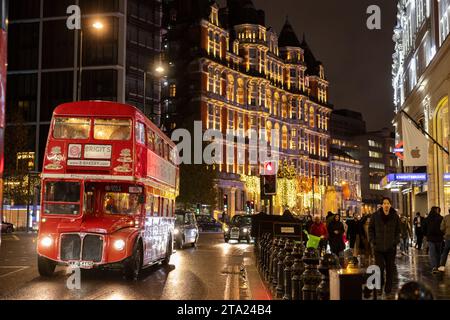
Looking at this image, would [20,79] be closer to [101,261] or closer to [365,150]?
[101,261]

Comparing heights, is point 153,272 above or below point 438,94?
below

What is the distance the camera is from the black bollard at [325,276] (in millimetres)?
8039

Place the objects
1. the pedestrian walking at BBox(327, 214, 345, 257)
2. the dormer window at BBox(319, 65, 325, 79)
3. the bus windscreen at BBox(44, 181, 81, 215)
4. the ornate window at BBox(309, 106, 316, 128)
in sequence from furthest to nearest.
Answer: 1. the dormer window at BBox(319, 65, 325, 79)
2. the ornate window at BBox(309, 106, 316, 128)
3. the pedestrian walking at BBox(327, 214, 345, 257)
4. the bus windscreen at BBox(44, 181, 81, 215)

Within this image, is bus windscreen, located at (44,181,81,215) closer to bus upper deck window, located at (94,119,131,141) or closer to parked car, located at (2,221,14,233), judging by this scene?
bus upper deck window, located at (94,119,131,141)

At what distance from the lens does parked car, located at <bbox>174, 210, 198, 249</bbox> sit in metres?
30.9

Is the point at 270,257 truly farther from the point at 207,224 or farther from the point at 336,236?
the point at 207,224

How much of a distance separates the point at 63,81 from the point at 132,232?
2206 inches

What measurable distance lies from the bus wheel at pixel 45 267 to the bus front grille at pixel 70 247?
2.94 ft

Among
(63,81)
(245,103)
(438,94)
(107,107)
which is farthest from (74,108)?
(245,103)

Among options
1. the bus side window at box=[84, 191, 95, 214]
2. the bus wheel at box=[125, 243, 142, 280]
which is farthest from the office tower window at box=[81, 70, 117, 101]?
the bus wheel at box=[125, 243, 142, 280]

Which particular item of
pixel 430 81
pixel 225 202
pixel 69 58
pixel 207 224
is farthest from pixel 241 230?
pixel 225 202

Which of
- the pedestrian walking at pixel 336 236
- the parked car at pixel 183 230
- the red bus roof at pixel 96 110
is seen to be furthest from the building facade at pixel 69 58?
the red bus roof at pixel 96 110

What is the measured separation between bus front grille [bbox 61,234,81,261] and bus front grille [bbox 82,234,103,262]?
0.17m
